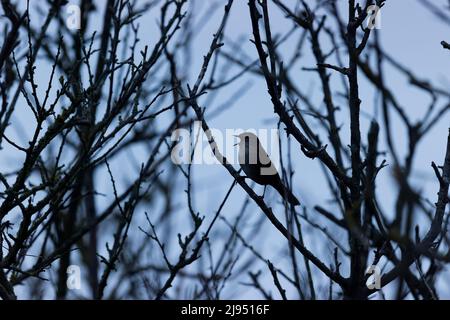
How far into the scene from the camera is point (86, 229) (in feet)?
16.1

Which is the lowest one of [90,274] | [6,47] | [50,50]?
[90,274]

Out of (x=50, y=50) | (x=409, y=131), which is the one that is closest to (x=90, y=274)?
(x=50, y=50)

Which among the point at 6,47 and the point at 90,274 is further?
the point at 90,274

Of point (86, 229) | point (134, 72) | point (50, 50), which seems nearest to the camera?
point (134, 72)

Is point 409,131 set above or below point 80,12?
below

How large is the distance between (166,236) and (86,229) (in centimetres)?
228

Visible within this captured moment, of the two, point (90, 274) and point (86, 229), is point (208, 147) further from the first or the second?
point (90, 274)

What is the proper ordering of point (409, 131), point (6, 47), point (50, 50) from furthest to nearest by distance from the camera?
point (50, 50)
point (6, 47)
point (409, 131)

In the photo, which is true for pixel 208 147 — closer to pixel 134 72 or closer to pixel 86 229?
pixel 134 72

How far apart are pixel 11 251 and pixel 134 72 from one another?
1.18 m

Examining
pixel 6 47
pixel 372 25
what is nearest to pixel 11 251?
pixel 6 47

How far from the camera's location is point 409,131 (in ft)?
8.55

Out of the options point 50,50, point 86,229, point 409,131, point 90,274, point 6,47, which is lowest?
point 409,131
